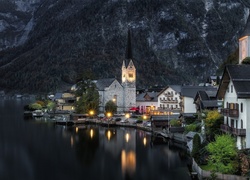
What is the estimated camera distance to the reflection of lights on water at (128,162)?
51156 mm

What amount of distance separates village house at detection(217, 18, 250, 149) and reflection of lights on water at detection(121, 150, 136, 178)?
13475mm

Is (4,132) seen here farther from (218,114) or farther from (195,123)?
(218,114)

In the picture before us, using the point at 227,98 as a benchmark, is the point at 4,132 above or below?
below

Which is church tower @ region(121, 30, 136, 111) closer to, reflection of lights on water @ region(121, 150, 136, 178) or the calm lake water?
the calm lake water

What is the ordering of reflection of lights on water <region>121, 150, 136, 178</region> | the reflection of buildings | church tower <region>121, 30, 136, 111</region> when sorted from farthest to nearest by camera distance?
church tower <region>121, 30, 136, 111</region> → the reflection of buildings → reflection of lights on water <region>121, 150, 136, 178</region>

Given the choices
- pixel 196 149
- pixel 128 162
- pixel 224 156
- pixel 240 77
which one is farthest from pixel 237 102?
pixel 128 162

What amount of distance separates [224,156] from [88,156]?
87.9 feet

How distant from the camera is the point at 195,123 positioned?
68.8 m

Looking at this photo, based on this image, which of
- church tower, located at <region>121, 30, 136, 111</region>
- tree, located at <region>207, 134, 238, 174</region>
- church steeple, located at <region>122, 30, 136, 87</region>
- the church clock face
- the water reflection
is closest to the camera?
tree, located at <region>207, 134, 238, 174</region>

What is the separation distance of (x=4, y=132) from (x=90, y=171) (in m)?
44.9

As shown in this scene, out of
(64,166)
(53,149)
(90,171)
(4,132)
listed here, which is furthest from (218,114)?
(4,132)

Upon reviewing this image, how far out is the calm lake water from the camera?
163 ft

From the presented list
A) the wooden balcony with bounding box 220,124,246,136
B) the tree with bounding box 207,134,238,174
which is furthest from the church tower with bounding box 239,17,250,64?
the tree with bounding box 207,134,238,174

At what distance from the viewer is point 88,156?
2409 inches
